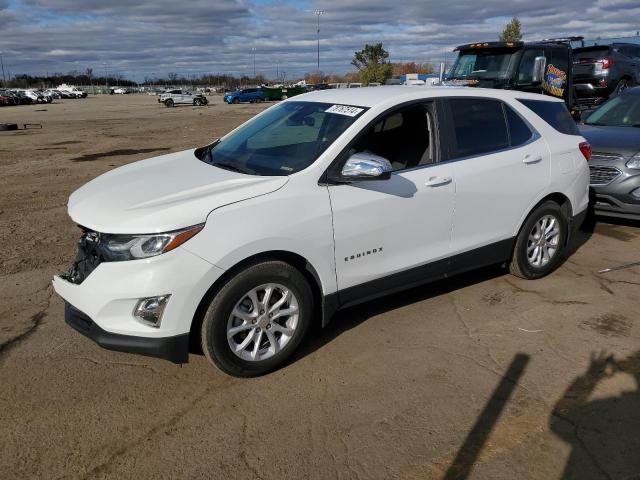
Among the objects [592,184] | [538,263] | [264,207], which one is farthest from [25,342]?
[592,184]

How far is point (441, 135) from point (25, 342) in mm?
3518

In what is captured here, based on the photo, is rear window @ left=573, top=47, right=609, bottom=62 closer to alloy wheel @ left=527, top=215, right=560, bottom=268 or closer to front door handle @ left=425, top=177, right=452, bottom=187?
alloy wheel @ left=527, top=215, right=560, bottom=268

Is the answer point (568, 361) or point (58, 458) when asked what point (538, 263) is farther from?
point (58, 458)

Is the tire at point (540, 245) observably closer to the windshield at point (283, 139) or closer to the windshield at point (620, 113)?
the windshield at point (283, 139)

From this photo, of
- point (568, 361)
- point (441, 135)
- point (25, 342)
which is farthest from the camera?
point (441, 135)

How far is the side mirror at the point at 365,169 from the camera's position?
3.52 meters

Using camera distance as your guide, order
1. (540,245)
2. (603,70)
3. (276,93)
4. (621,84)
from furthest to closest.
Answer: (276,93) → (621,84) → (603,70) → (540,245)

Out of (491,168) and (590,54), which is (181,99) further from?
(491,168)

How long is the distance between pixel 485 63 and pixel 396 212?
859 cm

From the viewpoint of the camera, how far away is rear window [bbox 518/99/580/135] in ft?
16.6

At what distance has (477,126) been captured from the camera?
14.9 ft

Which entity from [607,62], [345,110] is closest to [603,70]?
[607,62]

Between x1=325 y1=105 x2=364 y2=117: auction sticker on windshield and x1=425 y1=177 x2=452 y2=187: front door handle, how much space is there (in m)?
0.74

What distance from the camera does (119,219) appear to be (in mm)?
3170
